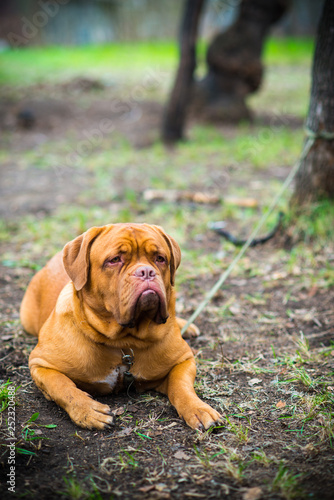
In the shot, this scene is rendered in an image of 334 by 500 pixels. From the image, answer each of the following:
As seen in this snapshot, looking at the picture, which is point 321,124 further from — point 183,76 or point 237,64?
point 237,64

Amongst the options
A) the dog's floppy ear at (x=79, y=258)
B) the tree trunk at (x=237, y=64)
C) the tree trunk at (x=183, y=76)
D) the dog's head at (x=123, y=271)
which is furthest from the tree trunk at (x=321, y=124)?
the tree trunk at (x=237, y=64)

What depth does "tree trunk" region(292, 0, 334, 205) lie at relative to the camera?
16.4 feet

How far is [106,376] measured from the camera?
3121 millimetres

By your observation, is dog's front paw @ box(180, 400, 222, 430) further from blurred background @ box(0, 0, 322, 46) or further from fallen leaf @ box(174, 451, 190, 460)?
blurred background @ box(0, 0, 322, 46)

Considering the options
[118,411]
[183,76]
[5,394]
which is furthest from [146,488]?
[183,76]

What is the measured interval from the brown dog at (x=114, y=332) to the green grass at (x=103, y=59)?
13.0m

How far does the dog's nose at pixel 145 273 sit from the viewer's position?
2.86 m

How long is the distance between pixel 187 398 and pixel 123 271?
0.87 m

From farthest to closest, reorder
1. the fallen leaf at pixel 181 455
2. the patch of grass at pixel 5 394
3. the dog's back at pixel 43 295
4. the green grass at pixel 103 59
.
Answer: the green grass at pixel 103 59, the dog's back at pixel 43 295, the patch of grass at pixel 5 394, the fallen leaf at pixel 181 455

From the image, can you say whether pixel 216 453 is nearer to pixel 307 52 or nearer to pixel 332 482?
pixel 332 482

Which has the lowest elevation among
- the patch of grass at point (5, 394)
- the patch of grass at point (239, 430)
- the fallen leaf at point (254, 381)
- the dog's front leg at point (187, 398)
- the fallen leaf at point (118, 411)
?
the fallen leaf at point (254, 381)

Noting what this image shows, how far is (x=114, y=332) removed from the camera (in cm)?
300

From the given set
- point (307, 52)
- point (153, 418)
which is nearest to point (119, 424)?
point (153, 418)

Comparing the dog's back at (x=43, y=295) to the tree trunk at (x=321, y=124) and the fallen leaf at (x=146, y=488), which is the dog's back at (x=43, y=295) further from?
the tree trunk at (x=321, y=124)
